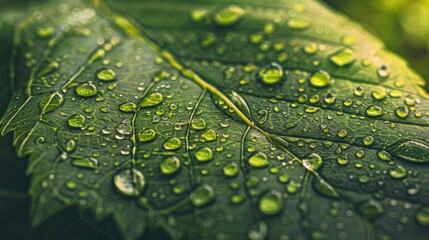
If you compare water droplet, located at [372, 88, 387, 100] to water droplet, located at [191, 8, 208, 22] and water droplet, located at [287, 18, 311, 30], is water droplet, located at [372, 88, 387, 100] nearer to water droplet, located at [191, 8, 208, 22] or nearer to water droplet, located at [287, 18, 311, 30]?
water droplet, located at [287, 18, 311, 30]

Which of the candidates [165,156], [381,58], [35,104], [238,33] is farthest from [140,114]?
[381,58]

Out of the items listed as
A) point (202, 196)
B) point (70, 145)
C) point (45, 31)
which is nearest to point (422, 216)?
point (202, 196)

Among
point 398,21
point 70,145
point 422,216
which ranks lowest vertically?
point 398,21

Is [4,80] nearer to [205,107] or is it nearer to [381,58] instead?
[205,107]

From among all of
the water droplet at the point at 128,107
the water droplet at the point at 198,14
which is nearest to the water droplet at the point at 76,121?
the water droplet at the point at 128,107

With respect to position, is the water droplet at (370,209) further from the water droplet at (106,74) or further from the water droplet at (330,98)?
the water droplet at (106,74)

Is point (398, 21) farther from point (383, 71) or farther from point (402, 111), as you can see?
point (402, 111)
